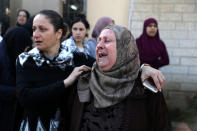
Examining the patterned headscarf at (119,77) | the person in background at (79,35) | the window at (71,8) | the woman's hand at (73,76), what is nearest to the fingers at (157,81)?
the patterned headscarf at (119,77)

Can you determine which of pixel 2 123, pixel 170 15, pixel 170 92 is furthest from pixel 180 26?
pixel 2 123

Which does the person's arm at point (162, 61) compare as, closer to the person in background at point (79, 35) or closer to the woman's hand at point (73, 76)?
the person in background at point (79, 35)

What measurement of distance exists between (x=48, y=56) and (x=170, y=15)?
4914 millimetres

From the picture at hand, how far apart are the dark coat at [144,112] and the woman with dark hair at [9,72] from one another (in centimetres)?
103

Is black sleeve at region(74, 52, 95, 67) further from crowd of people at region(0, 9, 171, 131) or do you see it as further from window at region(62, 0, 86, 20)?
window at region(62, 0, 86, 20)

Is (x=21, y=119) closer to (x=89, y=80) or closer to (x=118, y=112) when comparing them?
(x=89, y=80)

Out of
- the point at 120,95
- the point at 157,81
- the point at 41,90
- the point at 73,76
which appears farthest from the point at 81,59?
the point at 157,81

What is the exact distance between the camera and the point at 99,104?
2.00 meters

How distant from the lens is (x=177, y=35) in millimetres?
6836

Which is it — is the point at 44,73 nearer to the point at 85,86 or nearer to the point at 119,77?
the point at 85,86

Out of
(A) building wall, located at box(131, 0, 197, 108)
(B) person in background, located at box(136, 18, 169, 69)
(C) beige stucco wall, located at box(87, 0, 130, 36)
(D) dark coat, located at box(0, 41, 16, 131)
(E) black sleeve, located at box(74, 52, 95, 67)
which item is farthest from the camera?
(C) beige stucco wall, located at box(87, 0, 130, 36)

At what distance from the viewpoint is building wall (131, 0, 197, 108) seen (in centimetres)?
671

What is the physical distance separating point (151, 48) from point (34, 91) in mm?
3475

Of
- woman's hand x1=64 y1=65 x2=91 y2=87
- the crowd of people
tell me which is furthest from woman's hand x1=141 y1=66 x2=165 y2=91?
woman's hand x1=64 y1=65 x2=91 y2=87
